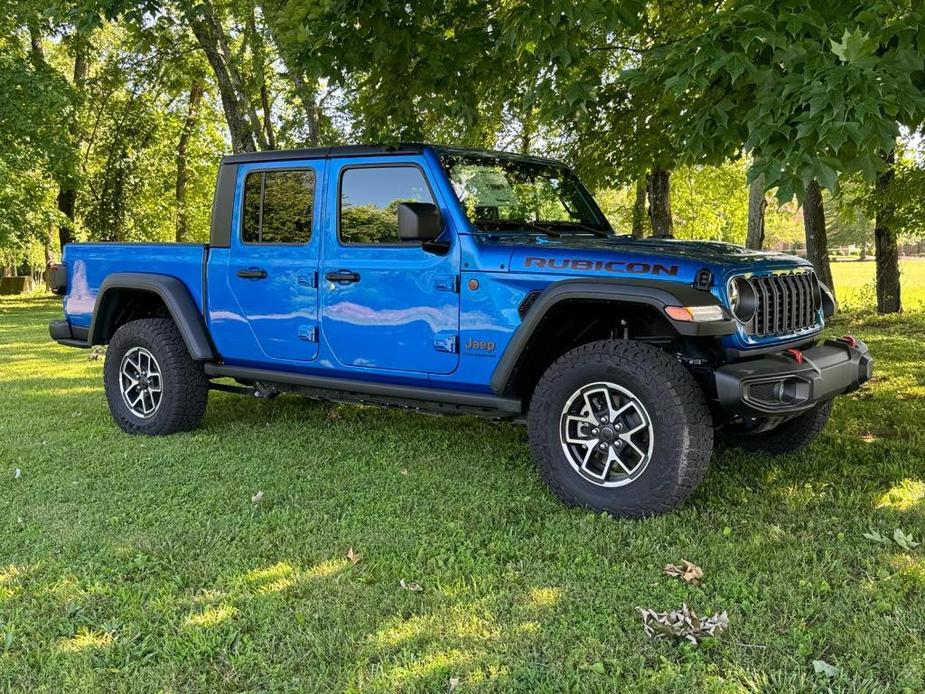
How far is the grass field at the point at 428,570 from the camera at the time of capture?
2.53 m

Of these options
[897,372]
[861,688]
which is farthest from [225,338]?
[897,372]

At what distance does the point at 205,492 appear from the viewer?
429cm

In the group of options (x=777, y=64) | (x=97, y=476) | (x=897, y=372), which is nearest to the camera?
(x=777, y=64)

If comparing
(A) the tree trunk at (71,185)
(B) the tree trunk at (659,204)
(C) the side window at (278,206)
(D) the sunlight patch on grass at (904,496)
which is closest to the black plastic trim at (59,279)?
(C) the side window at (278,206)

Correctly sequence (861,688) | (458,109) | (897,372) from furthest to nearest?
(897,372), (458,109), (861,688)

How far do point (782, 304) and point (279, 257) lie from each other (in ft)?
10.1

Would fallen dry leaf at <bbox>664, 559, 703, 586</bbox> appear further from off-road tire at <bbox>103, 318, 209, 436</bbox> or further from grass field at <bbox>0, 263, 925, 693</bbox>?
off-road tire at <bbox>103, 318, 209, 436</bbox>

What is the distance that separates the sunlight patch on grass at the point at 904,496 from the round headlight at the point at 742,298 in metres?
1.24

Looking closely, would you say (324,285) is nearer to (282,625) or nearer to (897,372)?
(282,625)

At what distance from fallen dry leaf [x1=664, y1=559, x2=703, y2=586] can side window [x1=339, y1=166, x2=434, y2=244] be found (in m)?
2.41

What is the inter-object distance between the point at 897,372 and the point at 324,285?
600 cm

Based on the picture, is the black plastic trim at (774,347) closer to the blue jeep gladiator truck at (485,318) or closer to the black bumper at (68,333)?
the blue jeep gladiator truck at (485,318)

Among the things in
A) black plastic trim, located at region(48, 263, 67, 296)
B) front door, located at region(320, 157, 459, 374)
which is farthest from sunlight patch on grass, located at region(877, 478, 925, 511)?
black plastic trim, located at region(48, 263, 67, 296)

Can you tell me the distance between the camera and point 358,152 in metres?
4.79
